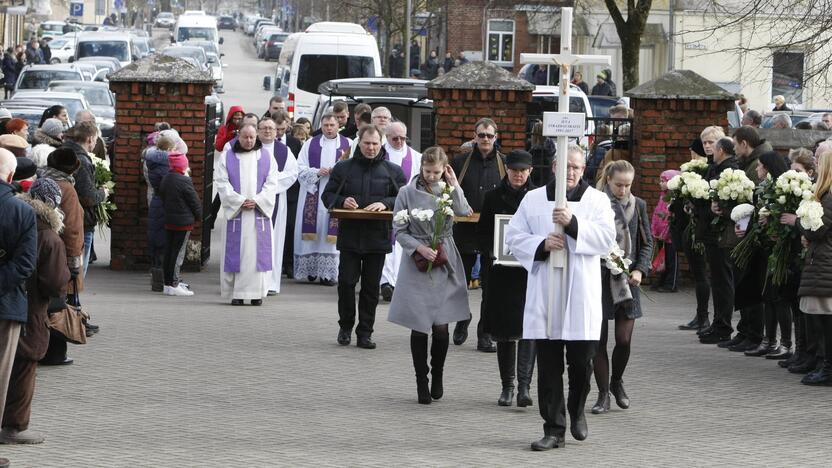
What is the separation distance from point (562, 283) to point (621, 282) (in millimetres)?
1252

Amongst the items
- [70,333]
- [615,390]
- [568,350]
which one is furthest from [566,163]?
[70,333]

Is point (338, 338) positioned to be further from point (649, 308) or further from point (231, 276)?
point (649, 308)

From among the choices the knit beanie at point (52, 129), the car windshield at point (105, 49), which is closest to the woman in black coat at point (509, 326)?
the knit beanie at point (52, 129)

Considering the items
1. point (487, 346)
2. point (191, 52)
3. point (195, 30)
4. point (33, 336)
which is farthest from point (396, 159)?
point (195, 30)

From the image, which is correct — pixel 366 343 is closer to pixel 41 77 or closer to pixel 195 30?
pixel 41 77

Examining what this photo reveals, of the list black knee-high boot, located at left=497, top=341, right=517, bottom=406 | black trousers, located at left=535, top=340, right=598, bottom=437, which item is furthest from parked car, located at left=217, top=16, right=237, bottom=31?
black trousers, located at left=535, top=340, right=598, bottom=437

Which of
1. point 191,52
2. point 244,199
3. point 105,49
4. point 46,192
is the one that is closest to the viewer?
point 46,192

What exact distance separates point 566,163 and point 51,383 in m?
4.44

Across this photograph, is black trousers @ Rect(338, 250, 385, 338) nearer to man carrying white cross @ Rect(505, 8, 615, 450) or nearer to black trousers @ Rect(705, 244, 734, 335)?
black trousers @ Rect(705, 244, 734, 335)

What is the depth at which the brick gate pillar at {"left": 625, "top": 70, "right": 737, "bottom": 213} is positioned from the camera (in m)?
18.2

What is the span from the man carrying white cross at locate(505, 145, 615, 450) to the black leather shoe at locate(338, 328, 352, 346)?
4066 mm

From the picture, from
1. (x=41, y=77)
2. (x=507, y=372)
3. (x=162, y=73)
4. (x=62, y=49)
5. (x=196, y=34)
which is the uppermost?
(x=196, y=34)

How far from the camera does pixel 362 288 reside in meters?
13.4

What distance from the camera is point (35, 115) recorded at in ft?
99.0
